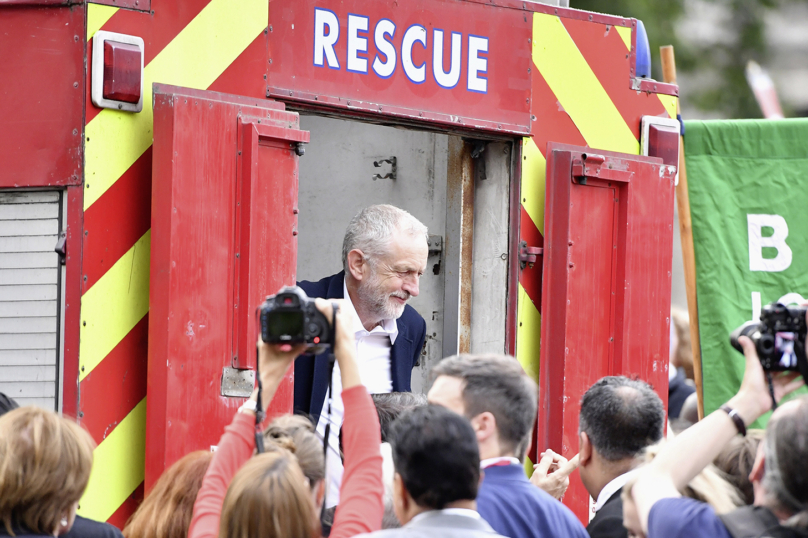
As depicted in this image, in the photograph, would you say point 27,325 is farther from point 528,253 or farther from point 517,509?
point 528,253

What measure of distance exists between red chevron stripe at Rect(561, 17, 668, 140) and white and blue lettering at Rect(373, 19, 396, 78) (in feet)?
2.47

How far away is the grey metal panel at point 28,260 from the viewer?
336 centimetres

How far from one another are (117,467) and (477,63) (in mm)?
1836

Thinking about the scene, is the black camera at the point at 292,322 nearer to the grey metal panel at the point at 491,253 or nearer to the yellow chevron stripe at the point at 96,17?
the yellow chevron stripe at the point at 96,17

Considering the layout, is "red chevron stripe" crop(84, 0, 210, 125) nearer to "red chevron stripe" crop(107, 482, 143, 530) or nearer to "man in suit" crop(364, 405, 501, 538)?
"red chevron stripe" crop(107, 482, 143, 530)

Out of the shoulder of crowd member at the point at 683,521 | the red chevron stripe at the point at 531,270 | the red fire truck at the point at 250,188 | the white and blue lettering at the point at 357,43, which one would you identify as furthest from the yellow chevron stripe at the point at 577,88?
the shoulder of crowd member at the point at 683,521

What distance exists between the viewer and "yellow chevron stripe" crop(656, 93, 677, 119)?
459 centimetres

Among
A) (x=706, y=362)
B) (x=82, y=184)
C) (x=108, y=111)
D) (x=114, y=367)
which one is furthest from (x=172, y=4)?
(x=706, y=362)

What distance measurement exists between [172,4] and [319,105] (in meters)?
0.57

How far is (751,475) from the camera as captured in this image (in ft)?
8.08

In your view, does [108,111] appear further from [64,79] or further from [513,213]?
[513,213]

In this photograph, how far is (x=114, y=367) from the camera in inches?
132

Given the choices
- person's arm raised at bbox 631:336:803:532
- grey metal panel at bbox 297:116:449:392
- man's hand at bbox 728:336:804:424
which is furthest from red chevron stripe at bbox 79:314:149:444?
grey metal panel at bbox 297:116:449:392

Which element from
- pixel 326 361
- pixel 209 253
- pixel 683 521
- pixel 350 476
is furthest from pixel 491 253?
pixel 683 521
